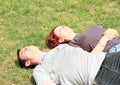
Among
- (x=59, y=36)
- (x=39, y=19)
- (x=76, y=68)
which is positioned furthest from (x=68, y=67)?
(x=39, y=19)

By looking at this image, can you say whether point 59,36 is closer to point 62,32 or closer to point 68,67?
point 62,32

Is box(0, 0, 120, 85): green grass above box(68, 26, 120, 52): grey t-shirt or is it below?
below

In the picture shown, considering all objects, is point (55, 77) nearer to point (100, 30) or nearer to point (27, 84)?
point (27, 84)

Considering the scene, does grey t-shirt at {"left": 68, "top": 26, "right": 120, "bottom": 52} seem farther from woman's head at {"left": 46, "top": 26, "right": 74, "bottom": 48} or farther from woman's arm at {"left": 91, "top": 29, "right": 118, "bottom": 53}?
woman's head at {"left": 46, "top": 26, "right": 74, "bottom": 48}

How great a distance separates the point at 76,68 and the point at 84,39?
741mm

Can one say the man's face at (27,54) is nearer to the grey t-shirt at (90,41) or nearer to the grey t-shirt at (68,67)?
the grey t-shirt at (68,67)

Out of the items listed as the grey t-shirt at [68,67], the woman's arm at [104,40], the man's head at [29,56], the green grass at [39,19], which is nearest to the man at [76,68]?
the grey t-shirt at [68,67]

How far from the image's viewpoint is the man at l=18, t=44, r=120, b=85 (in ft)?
15.0

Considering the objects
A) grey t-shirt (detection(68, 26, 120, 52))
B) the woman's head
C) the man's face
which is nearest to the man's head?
the man's face

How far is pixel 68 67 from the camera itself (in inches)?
189

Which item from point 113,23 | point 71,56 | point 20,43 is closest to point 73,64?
point 71,56

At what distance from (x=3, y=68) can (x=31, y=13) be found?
67.5 inches

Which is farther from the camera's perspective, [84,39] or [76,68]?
[84,39]

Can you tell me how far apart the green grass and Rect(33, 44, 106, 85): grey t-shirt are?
1.81 ft
